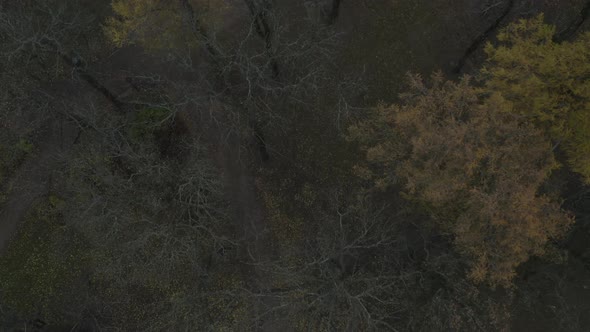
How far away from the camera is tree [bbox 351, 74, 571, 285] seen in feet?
47.9

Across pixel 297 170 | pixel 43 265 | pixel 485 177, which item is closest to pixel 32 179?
pixel 43 265

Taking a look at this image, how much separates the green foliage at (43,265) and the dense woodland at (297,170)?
9 cm

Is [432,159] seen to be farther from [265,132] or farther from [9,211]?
[9,211]

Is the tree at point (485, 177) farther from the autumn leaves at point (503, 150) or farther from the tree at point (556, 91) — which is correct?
the tree at point (556, 91)

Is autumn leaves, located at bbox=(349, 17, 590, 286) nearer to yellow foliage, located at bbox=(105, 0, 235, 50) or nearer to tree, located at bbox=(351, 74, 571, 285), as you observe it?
tree, located at bbox=(351, 74, 571, 285)

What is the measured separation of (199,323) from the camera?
2072 centimetres

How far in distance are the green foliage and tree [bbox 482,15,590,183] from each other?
76.1 ft

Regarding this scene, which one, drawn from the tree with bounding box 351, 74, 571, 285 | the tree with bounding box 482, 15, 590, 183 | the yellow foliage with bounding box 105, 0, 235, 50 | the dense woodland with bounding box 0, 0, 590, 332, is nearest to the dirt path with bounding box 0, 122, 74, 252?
the dense woodland with bounding box 0, 0, 590, 332

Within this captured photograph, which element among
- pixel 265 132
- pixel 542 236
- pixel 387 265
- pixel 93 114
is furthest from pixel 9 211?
pixel 542 236

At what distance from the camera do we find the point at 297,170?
25.4m

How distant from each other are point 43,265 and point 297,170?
15.5 m

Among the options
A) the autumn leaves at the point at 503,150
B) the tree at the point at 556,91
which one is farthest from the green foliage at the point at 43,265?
the tree at the point at 556,91

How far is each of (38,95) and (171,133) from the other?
24.8ft

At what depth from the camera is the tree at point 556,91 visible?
15656 millimetres
